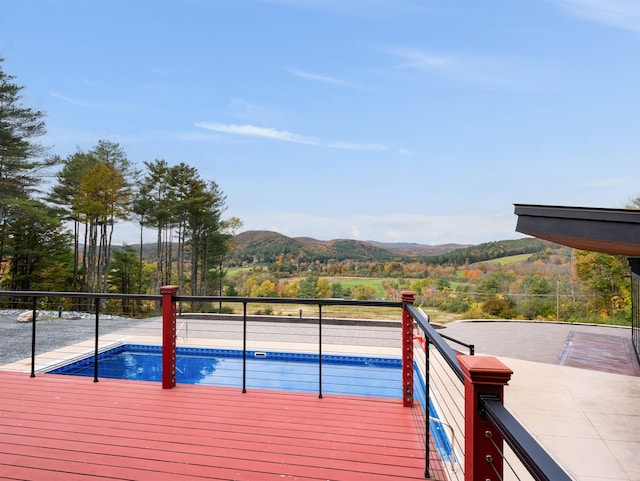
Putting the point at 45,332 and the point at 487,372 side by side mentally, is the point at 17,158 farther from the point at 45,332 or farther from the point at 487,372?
the point at 487,372

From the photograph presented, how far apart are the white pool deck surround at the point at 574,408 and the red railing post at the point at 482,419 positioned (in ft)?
9.90

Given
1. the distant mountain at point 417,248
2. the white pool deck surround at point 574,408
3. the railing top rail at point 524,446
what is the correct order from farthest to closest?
the distant mountain at point 417,248 → the white pool deck surround at point 574,408 → the railing top rail at point 524,446

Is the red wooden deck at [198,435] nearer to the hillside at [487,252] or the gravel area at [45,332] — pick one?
the gravel area at [45,332]

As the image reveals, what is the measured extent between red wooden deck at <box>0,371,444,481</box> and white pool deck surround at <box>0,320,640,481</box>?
83.9 inches

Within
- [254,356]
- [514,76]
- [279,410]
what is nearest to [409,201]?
[514,76]

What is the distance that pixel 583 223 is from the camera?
3.46m

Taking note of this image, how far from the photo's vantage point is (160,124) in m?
21.1

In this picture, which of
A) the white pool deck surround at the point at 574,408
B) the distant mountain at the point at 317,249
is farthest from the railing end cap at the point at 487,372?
the distant mountain at the point at 317,249

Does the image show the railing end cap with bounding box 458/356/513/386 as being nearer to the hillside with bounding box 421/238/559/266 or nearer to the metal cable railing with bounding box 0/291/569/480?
the metal cable railing with bounding box 0/291/569/480

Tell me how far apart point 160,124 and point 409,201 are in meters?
16.4

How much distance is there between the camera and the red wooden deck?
2.07 meters

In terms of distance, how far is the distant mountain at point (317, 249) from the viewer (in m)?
24.7

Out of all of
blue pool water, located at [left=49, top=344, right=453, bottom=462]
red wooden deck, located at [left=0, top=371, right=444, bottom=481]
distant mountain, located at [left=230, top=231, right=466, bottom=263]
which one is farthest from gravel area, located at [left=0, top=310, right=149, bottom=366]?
distant mountain, located at [left=230, top=231, right=466, bottom=263]

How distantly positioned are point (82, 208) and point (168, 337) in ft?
53.0
